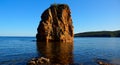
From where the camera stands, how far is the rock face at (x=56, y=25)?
88469 mm

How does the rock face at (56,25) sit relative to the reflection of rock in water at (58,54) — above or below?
above

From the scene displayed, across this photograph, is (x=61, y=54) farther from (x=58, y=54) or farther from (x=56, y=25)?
(x=56, y=25)

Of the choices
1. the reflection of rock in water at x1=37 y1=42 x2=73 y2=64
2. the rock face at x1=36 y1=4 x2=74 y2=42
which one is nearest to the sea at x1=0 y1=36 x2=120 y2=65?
the reflection of rock in water at x1=37 y1=42 x2=73 y2=64

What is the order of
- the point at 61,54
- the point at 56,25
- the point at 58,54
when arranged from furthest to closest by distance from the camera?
the point at 56,25 → the point at 61,54 → the point at 58,54

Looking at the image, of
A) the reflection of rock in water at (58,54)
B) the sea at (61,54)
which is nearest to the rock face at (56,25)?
the sea at (61,54)

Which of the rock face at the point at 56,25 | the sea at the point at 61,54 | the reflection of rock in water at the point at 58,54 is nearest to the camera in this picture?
the sea at the point at 61,54

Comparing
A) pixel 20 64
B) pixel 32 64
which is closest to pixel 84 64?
pixel 32 64

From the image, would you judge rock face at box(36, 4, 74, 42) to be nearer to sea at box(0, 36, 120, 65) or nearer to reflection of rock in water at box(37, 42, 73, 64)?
sea at box(0, 36, 120, 65)

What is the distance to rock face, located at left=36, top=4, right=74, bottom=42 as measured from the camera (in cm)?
8847

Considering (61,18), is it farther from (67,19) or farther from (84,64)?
(84,64)

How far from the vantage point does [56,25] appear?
92.7 metres

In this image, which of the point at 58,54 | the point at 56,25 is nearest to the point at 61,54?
the point at 58,54

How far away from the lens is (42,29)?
8794cm

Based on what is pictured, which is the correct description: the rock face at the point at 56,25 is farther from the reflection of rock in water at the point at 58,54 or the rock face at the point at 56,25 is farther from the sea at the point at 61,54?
the reflection of rock in water at the point at 58,54
